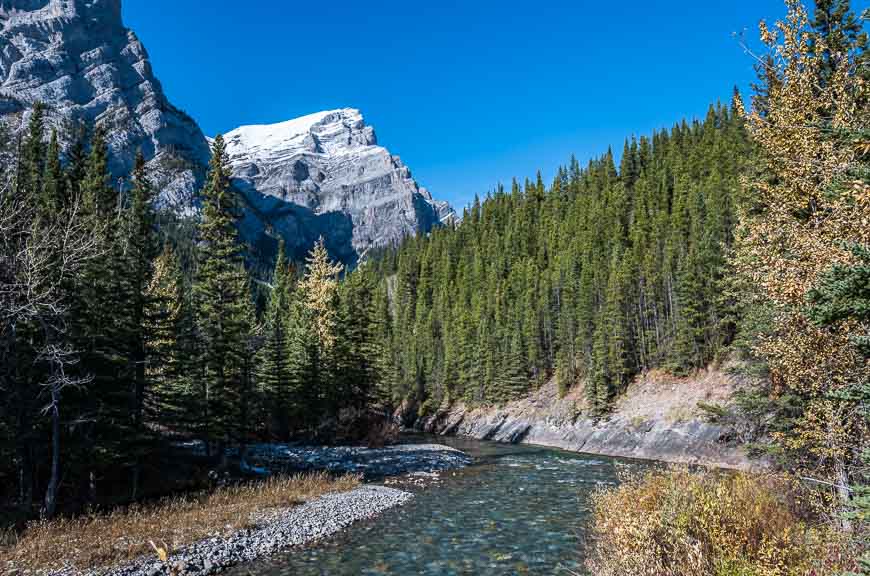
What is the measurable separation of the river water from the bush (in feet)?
4.10

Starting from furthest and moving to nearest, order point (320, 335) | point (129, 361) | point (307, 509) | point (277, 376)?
point (320, 335) → point (277, 376) → point (129, 361) → point (307, 509)

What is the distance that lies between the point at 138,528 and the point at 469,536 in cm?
1170

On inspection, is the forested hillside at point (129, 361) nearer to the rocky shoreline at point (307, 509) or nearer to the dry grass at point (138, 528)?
the dry grass at point (138, 528)

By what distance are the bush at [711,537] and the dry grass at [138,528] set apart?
528 inches

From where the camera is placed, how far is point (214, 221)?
109 feet

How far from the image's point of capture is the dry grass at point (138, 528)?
47.4 feet

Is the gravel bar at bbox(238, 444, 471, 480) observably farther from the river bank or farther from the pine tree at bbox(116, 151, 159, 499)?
the pine tree at bbox(116, 151, 159, 499)

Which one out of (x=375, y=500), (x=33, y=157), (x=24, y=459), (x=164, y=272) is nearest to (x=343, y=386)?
(x=164, y=272)

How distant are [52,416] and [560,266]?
89096 mm

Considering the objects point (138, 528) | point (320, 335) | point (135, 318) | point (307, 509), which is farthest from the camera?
point (320, 335)

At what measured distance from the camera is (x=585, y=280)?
8012 cm

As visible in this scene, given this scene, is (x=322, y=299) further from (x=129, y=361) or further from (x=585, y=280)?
(x=585, y=280)

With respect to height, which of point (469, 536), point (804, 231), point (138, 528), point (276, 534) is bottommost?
point (469, 536)

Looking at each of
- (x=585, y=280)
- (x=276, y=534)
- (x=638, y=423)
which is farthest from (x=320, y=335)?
(x=585, y=280)
